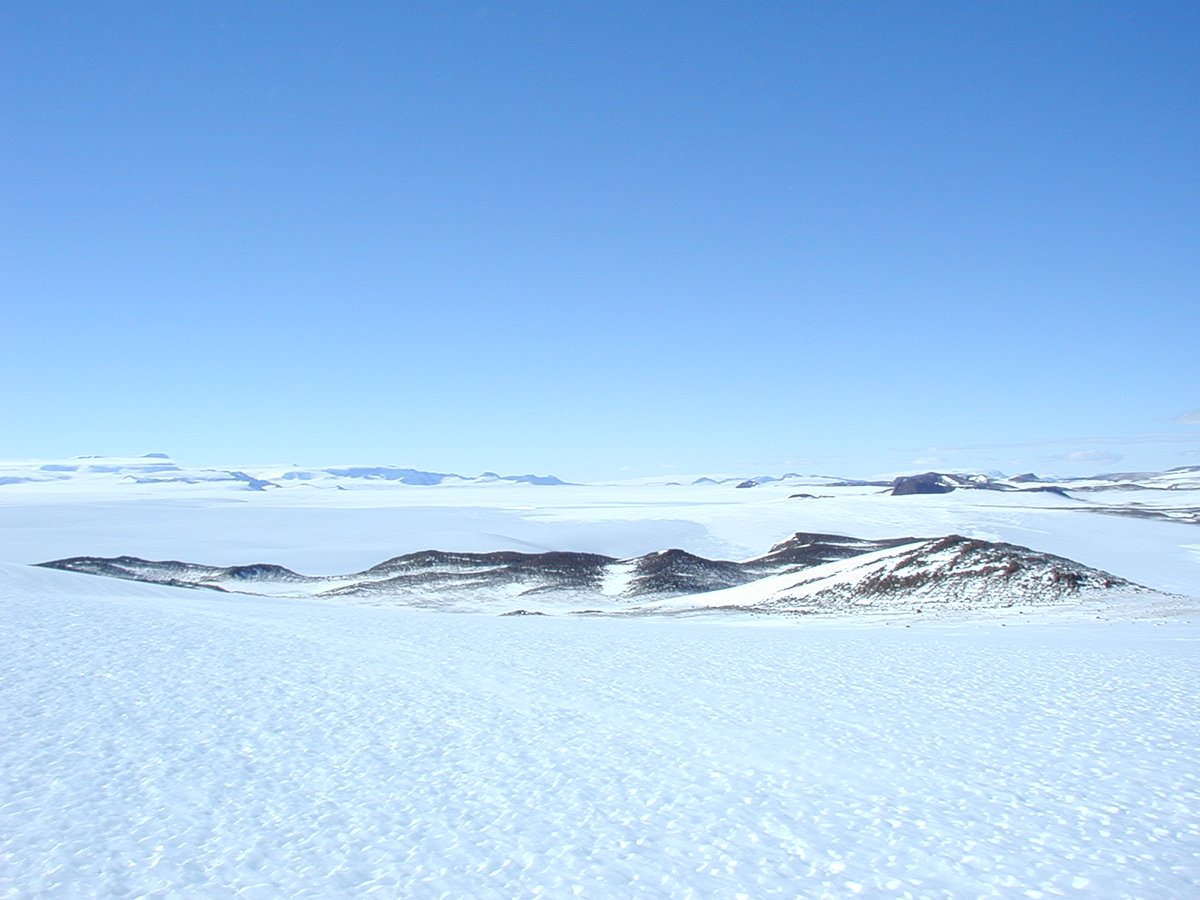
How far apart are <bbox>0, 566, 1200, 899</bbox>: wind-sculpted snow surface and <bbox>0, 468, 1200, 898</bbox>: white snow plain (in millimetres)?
38

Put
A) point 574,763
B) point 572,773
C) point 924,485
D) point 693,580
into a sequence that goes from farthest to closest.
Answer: point 924,485, point 693,580, point 574,763, point 572,773

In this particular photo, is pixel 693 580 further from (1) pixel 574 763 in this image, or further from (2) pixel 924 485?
(2) pixel 924 485

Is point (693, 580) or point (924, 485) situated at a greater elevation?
point (924, 485)

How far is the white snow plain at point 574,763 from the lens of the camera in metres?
5.84

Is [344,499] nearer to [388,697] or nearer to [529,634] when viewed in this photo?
[529,634]

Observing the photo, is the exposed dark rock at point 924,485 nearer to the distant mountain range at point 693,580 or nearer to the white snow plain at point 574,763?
the distant mountain range at point 693,580

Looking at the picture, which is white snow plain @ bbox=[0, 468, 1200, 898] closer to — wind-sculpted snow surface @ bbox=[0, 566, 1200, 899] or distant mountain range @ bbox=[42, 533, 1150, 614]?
wind-sculpted snow surface @ bbox=[0, 566, 1200, 899]

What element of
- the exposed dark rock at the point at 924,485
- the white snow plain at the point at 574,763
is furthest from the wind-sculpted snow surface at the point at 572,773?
the exposed dark rock at the point at 924,485

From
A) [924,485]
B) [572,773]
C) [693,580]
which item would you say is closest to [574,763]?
[572,773]

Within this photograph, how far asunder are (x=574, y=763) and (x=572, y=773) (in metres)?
0.30

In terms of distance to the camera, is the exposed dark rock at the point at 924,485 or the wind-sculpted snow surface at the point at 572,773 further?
the exposed dark rock at the point at 924,485

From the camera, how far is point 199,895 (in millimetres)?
5301

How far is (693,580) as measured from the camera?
139ft

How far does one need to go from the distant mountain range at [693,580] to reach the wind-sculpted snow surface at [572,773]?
1662 centimetres
